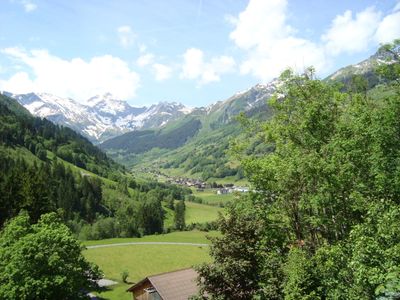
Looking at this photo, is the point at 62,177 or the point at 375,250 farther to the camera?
the point at 62,177

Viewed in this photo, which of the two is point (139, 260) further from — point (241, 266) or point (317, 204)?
point (317, 204)

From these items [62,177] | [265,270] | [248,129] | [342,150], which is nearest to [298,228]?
[265,270]

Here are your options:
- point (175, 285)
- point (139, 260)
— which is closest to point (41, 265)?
point (175, 285)

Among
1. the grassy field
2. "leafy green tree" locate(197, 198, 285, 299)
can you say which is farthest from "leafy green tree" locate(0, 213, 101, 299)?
the grassy field

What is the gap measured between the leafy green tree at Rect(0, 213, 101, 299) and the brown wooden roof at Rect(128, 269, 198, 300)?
1477 centimetres

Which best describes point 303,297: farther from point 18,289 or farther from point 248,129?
point 18,289

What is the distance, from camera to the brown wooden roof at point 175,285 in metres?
48.0

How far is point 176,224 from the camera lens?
161625 millimetres

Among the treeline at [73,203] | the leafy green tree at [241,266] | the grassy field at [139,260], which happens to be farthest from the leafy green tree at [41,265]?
the treeline at [73,203]

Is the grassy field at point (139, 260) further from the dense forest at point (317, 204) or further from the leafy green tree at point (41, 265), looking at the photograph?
the dense forest at point (317, 204)

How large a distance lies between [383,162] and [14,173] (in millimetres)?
83237

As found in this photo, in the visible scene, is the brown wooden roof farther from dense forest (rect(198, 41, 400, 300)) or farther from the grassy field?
dense forest (rect(198, 41, 400, 300))

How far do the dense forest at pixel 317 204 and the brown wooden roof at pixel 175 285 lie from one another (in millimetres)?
21611

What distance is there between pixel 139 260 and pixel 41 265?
62237 mm
